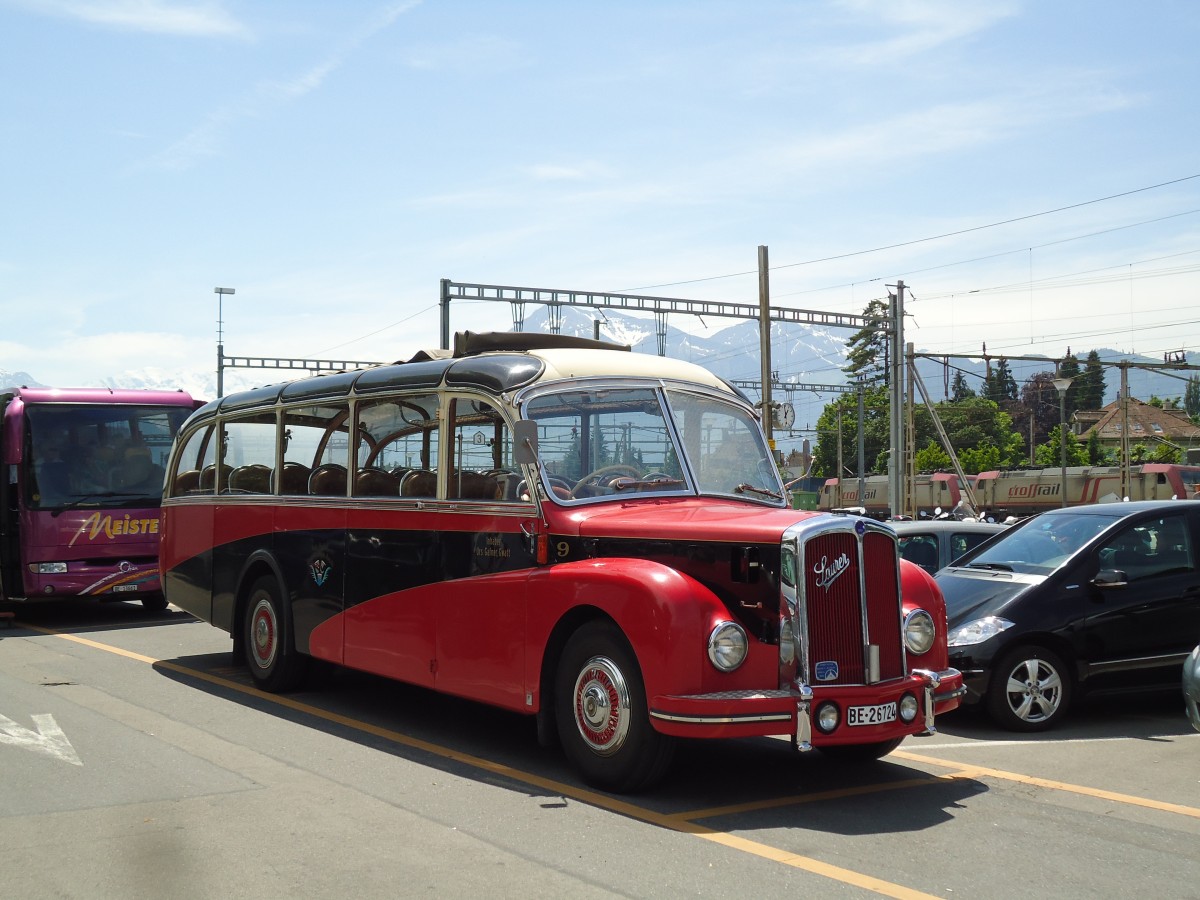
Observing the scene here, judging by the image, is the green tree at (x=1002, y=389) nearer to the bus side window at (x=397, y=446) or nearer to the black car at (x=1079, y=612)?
the black car at (x=1079, y=612)

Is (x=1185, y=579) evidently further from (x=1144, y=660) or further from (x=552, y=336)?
(x=552, y=336)

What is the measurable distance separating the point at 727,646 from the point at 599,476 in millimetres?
1787

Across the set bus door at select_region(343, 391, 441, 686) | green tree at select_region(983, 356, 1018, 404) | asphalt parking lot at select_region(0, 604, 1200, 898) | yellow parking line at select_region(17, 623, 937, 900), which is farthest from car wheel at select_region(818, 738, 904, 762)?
green tree at select_region(983, 356, 1018, 404)

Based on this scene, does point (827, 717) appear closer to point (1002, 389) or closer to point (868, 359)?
point (868, 359)

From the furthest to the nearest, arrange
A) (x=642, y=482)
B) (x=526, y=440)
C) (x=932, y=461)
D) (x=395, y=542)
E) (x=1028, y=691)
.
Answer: (x=932, y=461) → (x=1028, y=691) → (x=395, y=542) → (x=642, y=482) → (x=526, y=440)

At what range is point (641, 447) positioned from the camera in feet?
26.1

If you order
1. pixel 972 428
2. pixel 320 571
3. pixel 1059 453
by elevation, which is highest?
pixel 972 428

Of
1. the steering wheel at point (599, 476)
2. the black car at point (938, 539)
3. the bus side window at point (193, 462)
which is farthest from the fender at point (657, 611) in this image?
the bus side window at point (193, 462)

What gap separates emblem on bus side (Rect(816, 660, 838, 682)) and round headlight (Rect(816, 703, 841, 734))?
16cm

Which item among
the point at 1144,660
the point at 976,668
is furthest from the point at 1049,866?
the point at 1144,660

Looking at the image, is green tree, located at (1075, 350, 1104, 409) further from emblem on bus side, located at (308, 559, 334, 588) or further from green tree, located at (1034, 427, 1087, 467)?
emblem on bus side, located at (308, 559, 334, 588)

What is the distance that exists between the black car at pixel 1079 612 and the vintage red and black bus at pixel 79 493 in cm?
1059

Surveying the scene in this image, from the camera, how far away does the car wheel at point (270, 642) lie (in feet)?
34.1

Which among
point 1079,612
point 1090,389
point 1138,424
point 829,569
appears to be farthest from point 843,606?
point 1090,389
